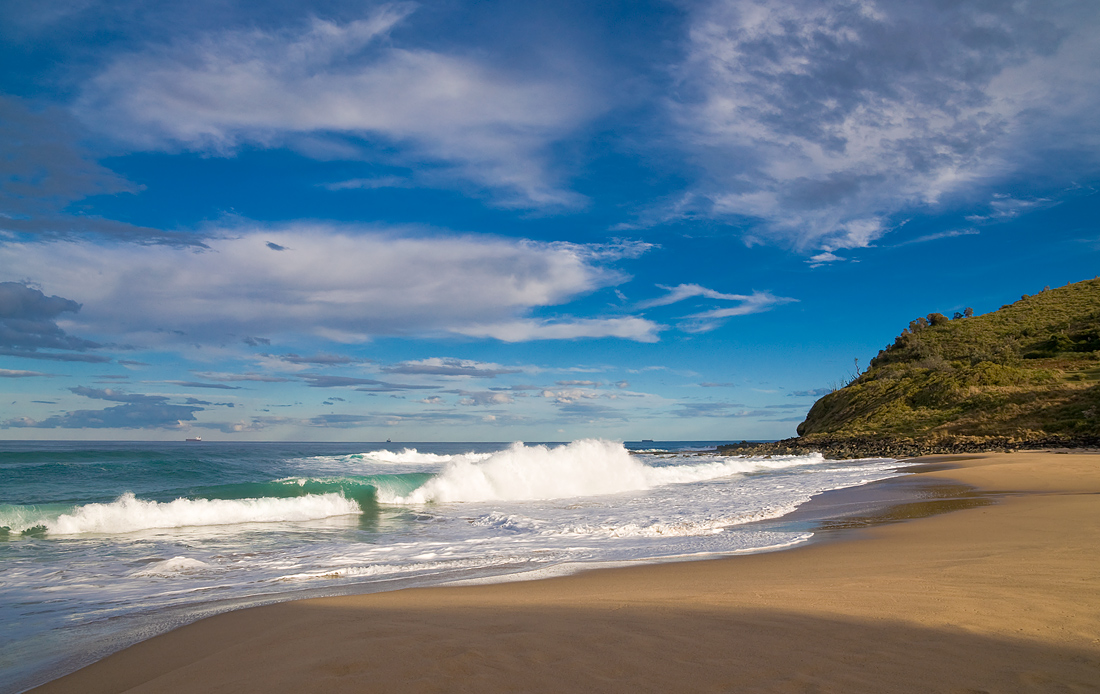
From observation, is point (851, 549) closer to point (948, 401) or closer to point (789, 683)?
point (789, 683)

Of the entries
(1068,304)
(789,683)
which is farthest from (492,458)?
(1068,304)

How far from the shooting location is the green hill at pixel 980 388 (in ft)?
106

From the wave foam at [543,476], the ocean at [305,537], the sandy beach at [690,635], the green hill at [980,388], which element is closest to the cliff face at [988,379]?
the green hill at [980,388]

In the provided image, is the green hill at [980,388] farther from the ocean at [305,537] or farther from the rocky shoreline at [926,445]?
the ocean at [305,537]

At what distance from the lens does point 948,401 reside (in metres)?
40.3

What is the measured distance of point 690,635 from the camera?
394 centimetres

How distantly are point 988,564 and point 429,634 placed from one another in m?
5.76

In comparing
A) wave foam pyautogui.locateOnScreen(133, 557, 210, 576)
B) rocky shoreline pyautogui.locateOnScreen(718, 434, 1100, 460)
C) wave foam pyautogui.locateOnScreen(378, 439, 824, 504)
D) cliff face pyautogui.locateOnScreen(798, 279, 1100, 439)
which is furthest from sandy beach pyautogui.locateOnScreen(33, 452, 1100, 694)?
cliff face pyautogui.locateOnScreen(798, 279, 1100, 439)

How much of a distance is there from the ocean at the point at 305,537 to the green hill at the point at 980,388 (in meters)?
16.7

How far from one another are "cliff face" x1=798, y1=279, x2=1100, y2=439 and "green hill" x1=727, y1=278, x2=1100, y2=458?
9 centimetres

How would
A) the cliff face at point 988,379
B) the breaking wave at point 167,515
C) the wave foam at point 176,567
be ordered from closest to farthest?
1. the wave foam at point 176,567
2. the breaking wave at point 167,515
3. the cliff face at point 988,379

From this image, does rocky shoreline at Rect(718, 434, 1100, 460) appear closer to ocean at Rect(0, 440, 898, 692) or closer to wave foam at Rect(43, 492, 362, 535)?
ocean at Rect(0, 440, 898, 692)

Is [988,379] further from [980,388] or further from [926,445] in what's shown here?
[926,445]

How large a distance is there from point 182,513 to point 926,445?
36.3m
